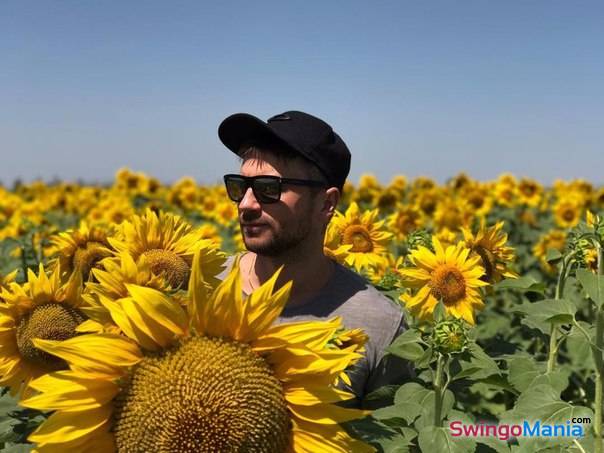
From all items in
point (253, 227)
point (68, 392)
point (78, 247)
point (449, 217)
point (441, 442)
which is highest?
point (449, 217)

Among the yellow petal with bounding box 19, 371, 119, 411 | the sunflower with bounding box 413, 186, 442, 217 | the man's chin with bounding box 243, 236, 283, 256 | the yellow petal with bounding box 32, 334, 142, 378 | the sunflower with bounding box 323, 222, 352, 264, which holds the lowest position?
the yellow petal with bounding box 19, 371, 119, 411

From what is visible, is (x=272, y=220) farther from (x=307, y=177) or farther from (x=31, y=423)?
(x=31, y=423)

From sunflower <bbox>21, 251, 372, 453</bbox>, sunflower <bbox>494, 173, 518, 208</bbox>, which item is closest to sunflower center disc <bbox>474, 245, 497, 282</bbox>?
sunflower <bbox>21, 251, 372, 453</bbox>

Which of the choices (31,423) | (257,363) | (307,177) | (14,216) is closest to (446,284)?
(307,177)

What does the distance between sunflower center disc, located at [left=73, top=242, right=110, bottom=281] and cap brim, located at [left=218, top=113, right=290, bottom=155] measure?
2.45 feet

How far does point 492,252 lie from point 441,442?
2.08 meters

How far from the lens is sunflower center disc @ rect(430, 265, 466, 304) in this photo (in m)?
3.64

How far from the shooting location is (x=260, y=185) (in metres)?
2.90

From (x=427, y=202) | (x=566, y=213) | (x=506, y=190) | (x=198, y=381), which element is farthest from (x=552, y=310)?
(x=506, y=190)

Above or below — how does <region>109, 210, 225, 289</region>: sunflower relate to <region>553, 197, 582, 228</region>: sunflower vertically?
below

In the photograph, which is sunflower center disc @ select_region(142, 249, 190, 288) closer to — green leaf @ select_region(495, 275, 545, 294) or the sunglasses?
the sunglasses

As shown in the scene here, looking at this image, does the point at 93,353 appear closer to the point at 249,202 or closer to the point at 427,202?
the point at 249,202

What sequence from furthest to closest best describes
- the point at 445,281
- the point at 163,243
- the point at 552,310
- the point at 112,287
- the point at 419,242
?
1. the point at 419,242
2. the point at 445,281
3. the point at 163,243
4. the point at 552,310
5. the point at 112,287

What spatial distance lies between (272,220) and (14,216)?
380 inches
